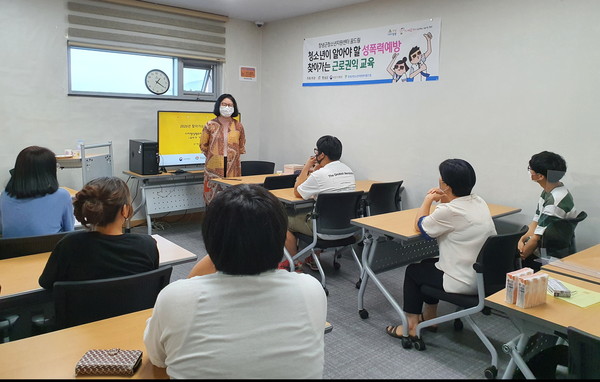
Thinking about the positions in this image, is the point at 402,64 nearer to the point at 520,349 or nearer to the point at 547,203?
the point at 547,203

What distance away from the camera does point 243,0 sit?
4957 mm

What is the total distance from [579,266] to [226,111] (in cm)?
381

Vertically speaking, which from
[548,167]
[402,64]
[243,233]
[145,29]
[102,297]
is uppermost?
[145,29]

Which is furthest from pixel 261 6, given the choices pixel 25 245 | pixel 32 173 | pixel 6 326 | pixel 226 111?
pixel 6 326

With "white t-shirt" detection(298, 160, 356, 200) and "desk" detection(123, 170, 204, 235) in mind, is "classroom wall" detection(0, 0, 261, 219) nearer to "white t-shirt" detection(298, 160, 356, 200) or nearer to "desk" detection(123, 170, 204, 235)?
"desk" detection(123, 170, 204, 235)

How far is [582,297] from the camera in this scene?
6.23ft

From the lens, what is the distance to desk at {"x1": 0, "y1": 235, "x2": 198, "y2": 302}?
179 centimetres

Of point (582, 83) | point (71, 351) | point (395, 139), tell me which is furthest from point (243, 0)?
point (71, 351)

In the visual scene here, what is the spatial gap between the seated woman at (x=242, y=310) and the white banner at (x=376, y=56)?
3.65m

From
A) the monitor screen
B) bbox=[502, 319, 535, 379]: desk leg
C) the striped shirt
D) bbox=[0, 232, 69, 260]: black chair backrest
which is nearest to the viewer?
bbox=[502, 319, 535, 379]: desk leg

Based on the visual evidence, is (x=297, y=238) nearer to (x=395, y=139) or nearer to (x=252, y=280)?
(x=395, y=139)

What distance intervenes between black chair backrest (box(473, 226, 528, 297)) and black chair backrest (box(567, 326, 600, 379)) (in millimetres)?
985

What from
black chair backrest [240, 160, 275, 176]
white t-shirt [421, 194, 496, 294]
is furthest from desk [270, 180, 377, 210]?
white t-shirt [421, 194, 496, 294]

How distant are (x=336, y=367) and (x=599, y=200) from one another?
6.95 feet
